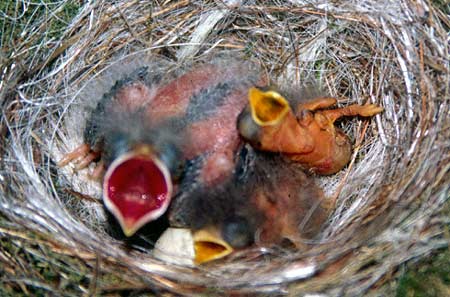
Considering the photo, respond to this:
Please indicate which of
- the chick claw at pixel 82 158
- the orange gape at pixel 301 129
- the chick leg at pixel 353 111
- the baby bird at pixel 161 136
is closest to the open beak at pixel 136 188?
the baby bird at pixel 161 136

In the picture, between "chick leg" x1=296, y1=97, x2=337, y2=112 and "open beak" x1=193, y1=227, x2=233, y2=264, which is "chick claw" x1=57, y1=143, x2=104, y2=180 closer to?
"open beak" x1=193, y1=227, x2=233, y2=264

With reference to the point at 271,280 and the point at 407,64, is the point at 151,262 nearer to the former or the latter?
the point at 271,280

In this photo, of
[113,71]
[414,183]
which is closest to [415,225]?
[414,183]

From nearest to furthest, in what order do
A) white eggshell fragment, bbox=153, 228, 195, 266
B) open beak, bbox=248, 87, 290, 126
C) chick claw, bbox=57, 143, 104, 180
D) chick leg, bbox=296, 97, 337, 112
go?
open beak, bbox=248, 87, 290, 126 → white eggshell fragment, bbox=153, 228, 195, 266 → chick leg, bbox=296, 97, 337, 112 → chick claw, bbox=57, 143, 104, 180

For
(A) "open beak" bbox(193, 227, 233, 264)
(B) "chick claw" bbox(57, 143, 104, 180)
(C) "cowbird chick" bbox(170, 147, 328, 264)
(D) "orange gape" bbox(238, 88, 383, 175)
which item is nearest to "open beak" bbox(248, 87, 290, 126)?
(D) "orange gape" bbox(238, 88, 383, 175)

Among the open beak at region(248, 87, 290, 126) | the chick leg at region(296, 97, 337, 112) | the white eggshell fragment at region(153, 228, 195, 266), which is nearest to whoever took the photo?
the open beak at region(248, 87, 290, 126)

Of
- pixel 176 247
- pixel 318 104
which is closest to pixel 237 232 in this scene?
pixel 176 247

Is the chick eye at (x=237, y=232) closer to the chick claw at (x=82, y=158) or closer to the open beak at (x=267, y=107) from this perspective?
the open beak at (x=267, y=107)
